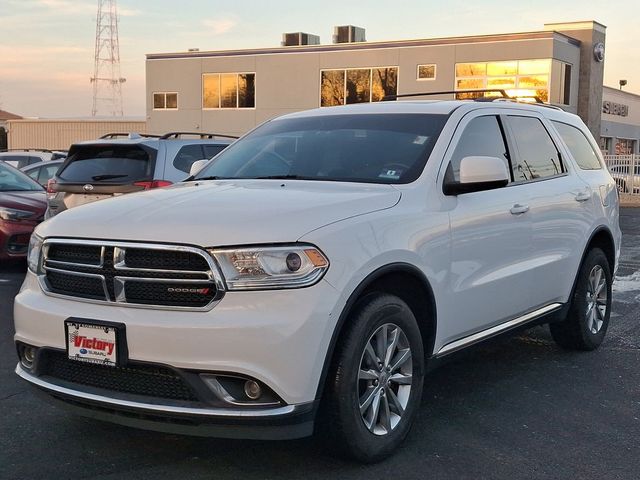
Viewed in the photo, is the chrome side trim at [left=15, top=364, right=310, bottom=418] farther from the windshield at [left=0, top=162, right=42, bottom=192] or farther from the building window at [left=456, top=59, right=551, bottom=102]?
the building window at [left=456, top=59, right=551, bottom=102]

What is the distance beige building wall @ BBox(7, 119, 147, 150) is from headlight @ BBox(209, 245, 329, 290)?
Answer: 38.9 metres

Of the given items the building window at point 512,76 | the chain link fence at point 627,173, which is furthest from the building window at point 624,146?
the chain link fence at point 627,173

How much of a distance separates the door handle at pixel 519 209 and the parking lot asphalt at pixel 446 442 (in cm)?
104

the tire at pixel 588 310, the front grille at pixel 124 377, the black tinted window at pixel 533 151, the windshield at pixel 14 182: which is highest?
the black tinted window at pixel 533 151

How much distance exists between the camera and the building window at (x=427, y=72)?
32188 millimetres

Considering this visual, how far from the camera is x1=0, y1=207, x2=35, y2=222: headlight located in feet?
30.9

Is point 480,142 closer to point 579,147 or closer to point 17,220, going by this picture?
point 579,147

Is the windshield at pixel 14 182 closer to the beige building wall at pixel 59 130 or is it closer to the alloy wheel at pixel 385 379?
the alloy wheel at pixel 385 379

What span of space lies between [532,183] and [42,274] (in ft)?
10.5

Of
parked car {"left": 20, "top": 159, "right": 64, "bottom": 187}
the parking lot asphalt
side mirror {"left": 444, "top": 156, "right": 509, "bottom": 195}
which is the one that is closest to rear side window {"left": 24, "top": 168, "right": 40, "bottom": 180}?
parked car {"left": 20, "top": 159, "right": 64, "bottom": 187}

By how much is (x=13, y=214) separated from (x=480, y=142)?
21.2 feet

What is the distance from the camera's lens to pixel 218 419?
3348mm

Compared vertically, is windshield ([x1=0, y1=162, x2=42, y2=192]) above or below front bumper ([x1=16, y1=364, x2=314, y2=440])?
above

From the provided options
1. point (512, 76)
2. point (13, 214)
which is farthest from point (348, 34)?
point (13, 214)
